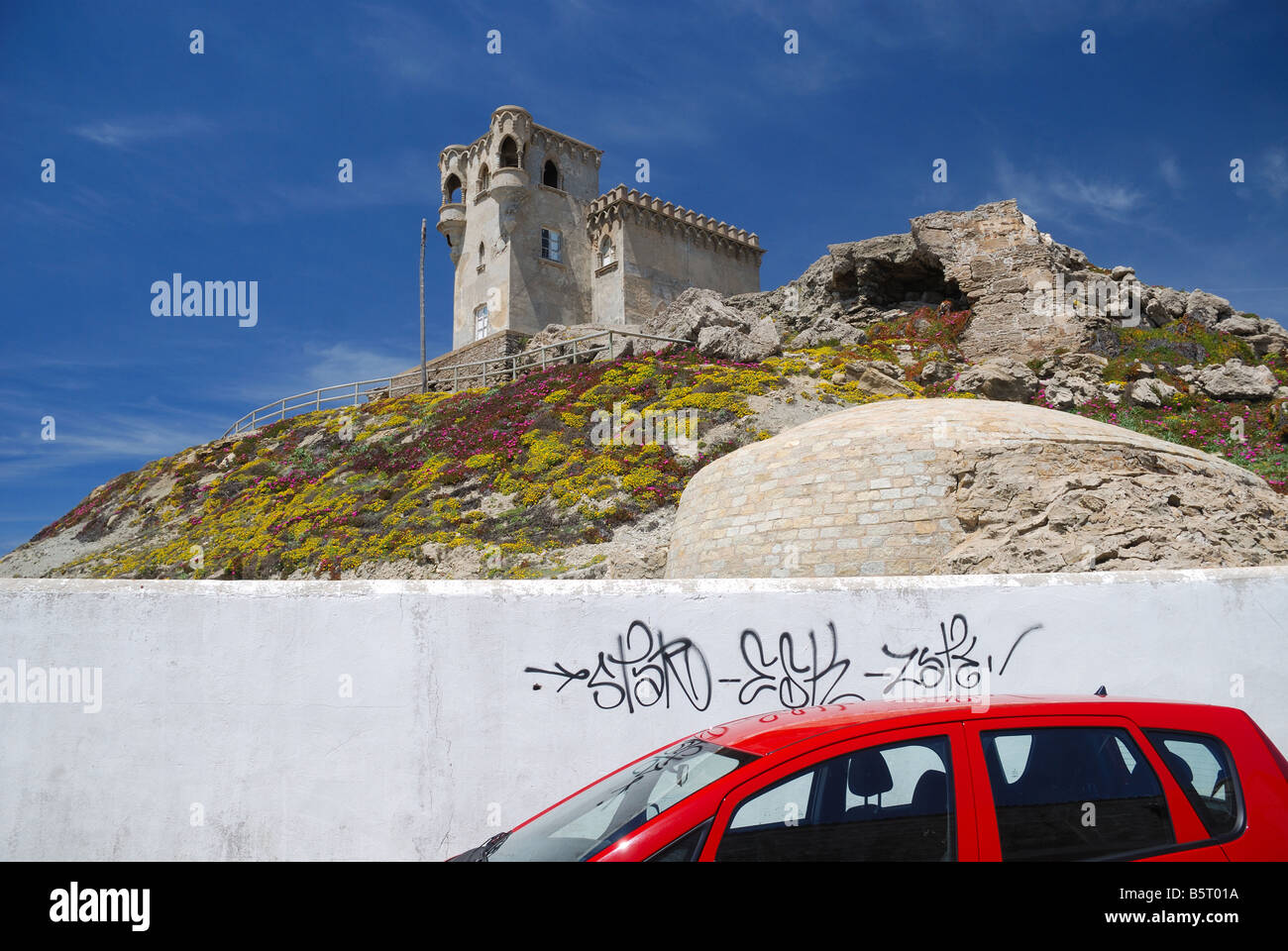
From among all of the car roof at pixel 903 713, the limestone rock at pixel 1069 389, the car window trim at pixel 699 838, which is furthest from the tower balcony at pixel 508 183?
the car window trim at pixel 699 838

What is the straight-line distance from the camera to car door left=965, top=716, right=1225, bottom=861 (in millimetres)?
3240

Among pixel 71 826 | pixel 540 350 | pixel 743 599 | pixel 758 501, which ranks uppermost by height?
pixel 540 350

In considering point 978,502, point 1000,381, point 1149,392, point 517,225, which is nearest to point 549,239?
point 517,225

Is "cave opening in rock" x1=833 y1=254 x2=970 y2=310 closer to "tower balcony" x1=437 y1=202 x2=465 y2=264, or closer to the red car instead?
"tower balcony" x1=437 y1=202 x2=465 y2=264

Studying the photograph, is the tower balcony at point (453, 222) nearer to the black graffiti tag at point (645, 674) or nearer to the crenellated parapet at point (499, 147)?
the crenellated parapet at point (499, 147)

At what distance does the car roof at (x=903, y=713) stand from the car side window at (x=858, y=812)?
11 cm

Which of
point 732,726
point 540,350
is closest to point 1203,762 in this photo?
point 732,726

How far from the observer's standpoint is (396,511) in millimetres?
23641

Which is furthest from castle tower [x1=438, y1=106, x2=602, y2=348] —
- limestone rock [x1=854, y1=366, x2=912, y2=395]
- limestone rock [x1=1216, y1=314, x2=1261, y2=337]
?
limestone rock [x1=1216, y1=314, x2=1261, y2=337]

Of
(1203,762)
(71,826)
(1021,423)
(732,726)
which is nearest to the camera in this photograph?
(1203,762)

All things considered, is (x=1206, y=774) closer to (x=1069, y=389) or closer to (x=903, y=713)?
(x=903, y=713)
